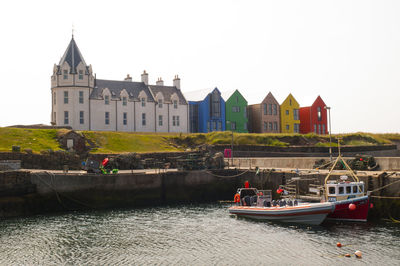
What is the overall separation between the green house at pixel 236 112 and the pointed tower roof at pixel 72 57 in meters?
27.5

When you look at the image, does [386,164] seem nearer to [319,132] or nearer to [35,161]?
[35,161]

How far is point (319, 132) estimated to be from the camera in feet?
266

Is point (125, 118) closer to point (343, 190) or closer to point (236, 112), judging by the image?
point (236, 112)

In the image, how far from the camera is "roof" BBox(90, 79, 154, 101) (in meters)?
65.8

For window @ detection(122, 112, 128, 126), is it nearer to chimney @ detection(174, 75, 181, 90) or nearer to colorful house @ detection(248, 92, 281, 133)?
chimney @ detection(174, 75, 181, 90)

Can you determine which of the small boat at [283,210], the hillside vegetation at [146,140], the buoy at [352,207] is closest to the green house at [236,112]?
the hillside vegetation at [146,140]

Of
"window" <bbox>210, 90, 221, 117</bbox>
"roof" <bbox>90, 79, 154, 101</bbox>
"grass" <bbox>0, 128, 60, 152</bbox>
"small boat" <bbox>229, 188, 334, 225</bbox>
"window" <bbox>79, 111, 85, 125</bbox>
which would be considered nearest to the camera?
"small boat" <bbox>229, 188, 334, 225</bbox>

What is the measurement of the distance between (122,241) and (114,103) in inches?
1759

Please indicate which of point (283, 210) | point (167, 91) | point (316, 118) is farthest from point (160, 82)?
point (283, 210)

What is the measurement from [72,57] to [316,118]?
156 feet

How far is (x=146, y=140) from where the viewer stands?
58.8 meters

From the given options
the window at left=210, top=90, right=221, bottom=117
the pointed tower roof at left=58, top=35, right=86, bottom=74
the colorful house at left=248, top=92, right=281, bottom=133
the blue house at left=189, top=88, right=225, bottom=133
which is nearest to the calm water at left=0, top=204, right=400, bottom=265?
the pointed tower roof at left=58, top=35, right=86, bottom=74

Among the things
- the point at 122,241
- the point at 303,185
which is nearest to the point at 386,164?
the point at 303,185

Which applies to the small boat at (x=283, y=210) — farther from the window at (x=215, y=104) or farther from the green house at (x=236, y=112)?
the green house at (x=236, y=112)
